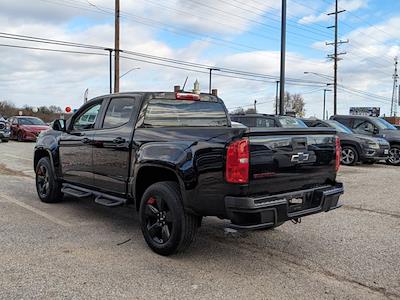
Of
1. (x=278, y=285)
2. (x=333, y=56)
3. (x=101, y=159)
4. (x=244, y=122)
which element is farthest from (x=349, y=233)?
(x=333, y=56)

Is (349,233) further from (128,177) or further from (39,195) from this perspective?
(39,195)

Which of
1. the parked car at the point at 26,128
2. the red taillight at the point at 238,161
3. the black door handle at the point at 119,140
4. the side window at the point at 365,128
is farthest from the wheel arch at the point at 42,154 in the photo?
the parked car at the point at 26,128

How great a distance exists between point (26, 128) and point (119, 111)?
20.0m

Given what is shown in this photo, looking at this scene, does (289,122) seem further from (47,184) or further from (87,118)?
(87,118)

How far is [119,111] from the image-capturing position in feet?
20.5

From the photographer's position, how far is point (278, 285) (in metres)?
4.33

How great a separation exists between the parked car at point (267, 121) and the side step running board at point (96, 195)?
875cm

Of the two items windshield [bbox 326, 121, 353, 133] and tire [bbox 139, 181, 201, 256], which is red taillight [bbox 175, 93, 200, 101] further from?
windshield [bbox 326, 121, 353, 133]

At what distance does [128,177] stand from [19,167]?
Answer: 28.4ft

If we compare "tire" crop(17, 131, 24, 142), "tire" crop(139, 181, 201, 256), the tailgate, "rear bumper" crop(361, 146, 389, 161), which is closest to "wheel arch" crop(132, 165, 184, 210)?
"tire" crop(139, 181, 201, 256)

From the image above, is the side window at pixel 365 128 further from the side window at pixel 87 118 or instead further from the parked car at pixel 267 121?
the side window at pixel 87 118

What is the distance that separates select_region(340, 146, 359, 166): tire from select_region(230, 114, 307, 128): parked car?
2011 mm

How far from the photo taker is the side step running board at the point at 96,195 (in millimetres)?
5974

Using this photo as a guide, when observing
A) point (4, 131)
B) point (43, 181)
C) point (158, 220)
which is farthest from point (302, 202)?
point (4, 131)
